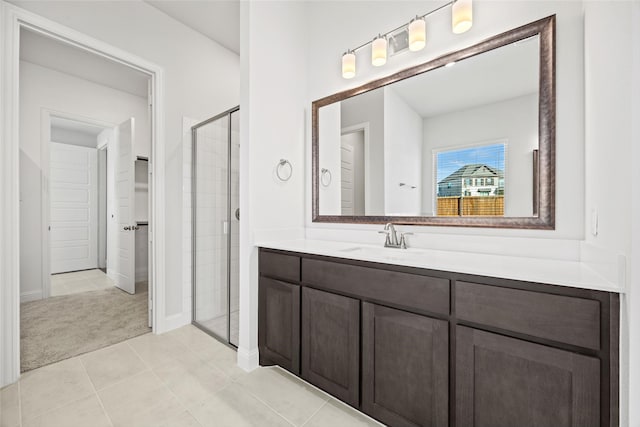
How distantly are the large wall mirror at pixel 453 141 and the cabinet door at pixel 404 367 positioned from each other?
0.70 metres

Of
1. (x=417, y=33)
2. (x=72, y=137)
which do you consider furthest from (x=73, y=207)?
(x=417, y=33)

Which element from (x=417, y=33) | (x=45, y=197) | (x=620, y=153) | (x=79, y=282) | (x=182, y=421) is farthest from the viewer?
(x=79, y=282)

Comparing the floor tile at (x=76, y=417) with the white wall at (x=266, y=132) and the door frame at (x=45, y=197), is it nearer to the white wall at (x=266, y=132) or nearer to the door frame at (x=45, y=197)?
the white wall at (x=266, y=132)

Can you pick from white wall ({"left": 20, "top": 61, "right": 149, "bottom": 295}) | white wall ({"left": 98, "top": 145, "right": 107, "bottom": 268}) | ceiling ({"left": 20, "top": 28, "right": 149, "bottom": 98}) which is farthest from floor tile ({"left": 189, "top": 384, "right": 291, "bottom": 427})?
white wall ({"left": 98, "top": 145, "right": 107, "bottom": 268})

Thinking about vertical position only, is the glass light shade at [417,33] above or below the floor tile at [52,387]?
above

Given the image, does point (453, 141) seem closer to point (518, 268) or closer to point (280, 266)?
point (518, 268)

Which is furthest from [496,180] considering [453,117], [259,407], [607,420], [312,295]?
[259,407]

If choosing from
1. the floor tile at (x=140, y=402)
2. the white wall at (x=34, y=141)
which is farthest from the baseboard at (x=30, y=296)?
the floor tile at (x=140, y=402)

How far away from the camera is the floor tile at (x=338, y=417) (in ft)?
4.63

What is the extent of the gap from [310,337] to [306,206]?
3.51 feet

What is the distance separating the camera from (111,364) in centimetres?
196

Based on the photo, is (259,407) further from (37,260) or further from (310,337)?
(37,260)

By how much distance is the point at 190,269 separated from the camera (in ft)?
8.84

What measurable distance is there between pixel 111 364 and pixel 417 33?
304 centimetres
